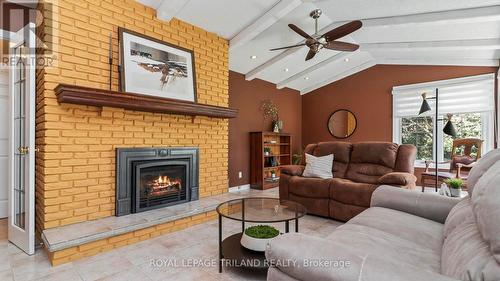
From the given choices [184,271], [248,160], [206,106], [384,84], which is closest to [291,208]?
[184,271]

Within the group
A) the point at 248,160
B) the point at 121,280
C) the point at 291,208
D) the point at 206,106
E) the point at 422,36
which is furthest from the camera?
the point at 248,160

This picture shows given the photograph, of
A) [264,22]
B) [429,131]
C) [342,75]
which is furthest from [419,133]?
[264,22]

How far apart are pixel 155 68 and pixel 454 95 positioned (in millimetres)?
5577

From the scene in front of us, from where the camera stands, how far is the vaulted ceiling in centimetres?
314

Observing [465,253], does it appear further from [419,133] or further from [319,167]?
[419,133]

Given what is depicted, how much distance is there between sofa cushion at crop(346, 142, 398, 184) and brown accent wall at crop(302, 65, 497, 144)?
2.58m

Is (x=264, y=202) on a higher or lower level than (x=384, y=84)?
lower

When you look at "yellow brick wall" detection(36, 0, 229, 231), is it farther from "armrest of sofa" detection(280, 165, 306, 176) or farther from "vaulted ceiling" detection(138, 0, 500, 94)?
"armrest of sofa" detection(280, 165, 306, 176)

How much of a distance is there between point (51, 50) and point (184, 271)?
7.91 feet

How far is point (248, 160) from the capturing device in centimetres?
554

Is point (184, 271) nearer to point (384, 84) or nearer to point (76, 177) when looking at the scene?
point (76, 177)

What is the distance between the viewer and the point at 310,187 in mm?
3516

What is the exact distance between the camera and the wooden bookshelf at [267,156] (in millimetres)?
5395

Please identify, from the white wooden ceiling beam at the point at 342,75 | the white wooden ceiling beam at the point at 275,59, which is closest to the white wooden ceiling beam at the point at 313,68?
the white wooden ceiling beam at the point at 275,59
